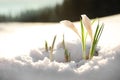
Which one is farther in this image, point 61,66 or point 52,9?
point 52,9

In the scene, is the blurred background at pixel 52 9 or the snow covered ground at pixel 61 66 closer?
the snow covered ground at pixel 61 66

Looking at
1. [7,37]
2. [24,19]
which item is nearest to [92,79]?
[7,37]

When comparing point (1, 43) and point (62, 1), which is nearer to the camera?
point (1, 43)

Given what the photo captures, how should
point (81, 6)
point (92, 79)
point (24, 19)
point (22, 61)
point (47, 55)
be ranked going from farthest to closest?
1. point (81, 6)
2. point (24, 19)
3. point (47, 55)
4. point (22, 61)
5. point (92, 79)

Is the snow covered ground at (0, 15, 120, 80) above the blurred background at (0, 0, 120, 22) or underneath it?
above

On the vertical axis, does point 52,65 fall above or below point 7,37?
above

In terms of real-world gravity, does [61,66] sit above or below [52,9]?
above

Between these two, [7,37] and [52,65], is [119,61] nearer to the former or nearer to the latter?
[52,65]

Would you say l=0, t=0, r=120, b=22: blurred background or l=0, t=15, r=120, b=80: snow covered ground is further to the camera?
l=0, t=0, r=120, b=22: blurred background
